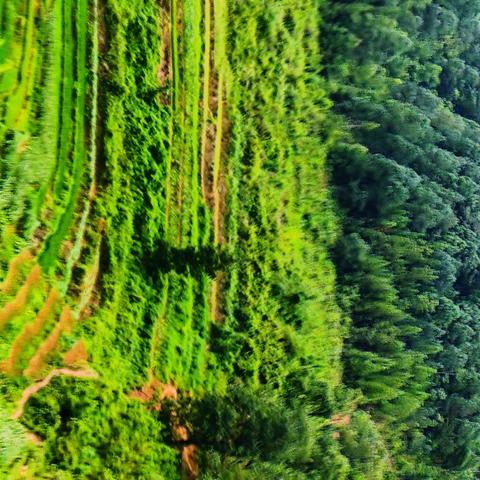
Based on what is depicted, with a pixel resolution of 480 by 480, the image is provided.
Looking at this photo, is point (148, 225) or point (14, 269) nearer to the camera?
point (14, 269)

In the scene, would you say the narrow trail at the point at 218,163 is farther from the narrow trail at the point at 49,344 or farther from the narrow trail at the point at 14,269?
the narrow trail at the point at 14,269

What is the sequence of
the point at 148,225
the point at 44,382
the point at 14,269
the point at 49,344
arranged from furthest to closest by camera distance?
the point at 148,225
the point at 49,344
the point at 44,382
the point at 14,269

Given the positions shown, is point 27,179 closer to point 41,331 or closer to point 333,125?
point 41,331

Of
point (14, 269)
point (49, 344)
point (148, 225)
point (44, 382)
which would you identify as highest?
point (148, 225)

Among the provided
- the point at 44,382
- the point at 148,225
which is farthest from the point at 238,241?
the point at 44,382

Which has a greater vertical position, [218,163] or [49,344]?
[218,163]

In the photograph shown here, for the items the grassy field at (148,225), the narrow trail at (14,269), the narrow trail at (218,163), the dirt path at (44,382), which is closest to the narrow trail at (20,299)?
the grassy field at (148,225)

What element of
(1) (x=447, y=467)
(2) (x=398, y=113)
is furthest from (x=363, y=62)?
(1) (x=447, y=467)

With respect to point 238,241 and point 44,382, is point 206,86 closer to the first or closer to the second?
point 238,241
